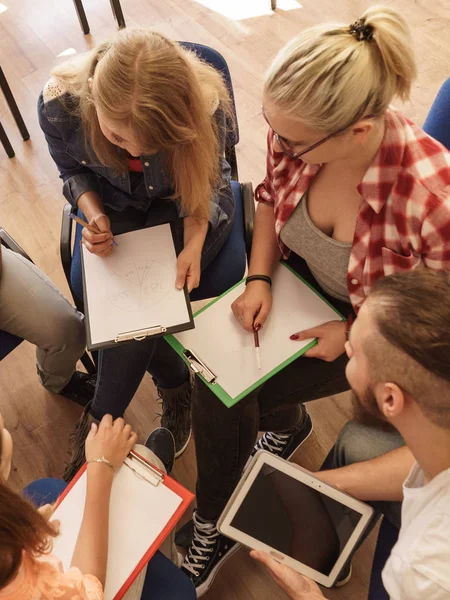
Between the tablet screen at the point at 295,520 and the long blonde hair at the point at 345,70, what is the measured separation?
728 millimetres

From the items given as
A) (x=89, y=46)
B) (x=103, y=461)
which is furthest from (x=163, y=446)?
(x=89, y=46)

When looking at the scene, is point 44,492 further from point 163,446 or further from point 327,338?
point 327,338

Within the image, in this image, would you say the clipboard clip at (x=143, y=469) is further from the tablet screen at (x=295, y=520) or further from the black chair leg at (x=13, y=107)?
the black chair leg at (x=13, y=107)

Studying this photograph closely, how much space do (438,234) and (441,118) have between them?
385 mm

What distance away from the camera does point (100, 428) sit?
132 cm

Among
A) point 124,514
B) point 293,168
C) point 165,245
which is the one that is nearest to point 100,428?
point 124,514

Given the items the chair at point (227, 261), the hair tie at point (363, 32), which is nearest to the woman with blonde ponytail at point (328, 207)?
the hair tie at point (363, 32)

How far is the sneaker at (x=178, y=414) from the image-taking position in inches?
70.1

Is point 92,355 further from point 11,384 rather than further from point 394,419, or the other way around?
point 394,419

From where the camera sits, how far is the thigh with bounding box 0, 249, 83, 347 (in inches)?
58.7

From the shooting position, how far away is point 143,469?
4.09 ft

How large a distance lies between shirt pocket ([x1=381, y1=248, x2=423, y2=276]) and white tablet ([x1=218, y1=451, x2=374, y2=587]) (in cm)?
47

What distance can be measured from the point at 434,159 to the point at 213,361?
25.4 inches

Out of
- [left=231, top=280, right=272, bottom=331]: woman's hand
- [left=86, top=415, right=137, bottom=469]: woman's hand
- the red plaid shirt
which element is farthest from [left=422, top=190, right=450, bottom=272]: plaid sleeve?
[left=86, top=415, right=137, bottom=469]: woman's hand
